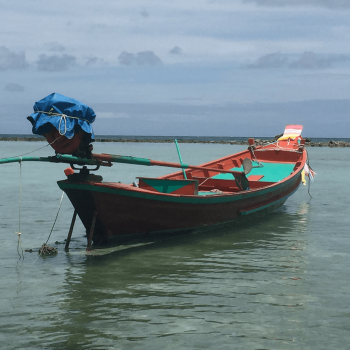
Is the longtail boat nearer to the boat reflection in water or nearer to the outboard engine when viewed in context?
the outboard engine

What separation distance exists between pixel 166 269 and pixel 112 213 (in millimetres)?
1673

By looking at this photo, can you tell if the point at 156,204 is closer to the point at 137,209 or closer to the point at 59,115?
the point at 137,209

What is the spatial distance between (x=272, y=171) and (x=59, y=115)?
10825mm

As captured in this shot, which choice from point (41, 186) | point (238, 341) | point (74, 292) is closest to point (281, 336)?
point (238, 341)

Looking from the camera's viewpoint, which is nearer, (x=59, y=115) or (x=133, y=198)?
(x=59, y=115)

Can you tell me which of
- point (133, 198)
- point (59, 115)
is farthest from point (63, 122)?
point (133, 198)

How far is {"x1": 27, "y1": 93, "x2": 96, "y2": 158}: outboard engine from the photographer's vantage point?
890cm

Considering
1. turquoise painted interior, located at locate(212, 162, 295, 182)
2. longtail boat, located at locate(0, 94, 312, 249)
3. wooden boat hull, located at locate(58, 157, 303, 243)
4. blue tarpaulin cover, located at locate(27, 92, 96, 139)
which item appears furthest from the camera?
turquoise painted interior, located at locate(212, 162, 295, 182)

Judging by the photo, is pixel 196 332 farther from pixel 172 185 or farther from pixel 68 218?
pixel 68 218

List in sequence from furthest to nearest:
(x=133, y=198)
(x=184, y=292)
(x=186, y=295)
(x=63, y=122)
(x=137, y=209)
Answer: (x=137, y=209)
(x=133, y=198)
(x=63, y=122)
(x=184, y=292)
(x=186, y=295)

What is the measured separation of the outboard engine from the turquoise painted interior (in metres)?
7.71

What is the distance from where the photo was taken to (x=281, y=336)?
19.4ft

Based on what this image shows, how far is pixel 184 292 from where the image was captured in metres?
7.53

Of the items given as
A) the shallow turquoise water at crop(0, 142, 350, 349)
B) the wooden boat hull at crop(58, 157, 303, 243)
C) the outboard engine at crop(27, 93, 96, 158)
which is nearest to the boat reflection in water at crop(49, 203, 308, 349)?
the shallow turquoise water at crop(0, 142, 350, 349)
